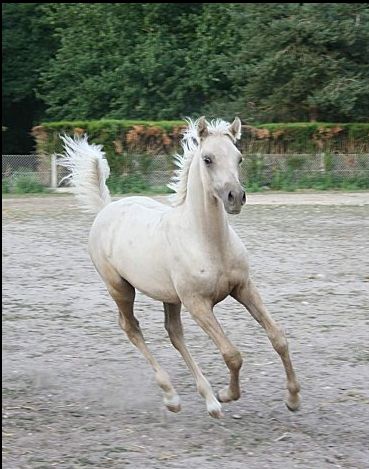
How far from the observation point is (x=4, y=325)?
7680 millimetres

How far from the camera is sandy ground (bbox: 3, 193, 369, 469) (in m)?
4.58

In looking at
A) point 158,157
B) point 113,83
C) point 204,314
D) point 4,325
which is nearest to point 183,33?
point 113,83

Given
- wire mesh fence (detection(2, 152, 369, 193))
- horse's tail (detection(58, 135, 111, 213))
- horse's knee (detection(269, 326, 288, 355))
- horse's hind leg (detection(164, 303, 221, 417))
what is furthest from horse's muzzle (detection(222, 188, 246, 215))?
wire mesh fence (detection(2, 152, 369, 193))

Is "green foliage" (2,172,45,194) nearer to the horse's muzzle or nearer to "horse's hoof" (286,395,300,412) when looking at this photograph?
"horse's hoof" (286,395,300,412)

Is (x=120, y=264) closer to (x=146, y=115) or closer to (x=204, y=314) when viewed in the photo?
(x=204, y=314)

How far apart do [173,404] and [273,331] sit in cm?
75

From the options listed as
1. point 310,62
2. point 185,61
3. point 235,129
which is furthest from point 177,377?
point 185,61

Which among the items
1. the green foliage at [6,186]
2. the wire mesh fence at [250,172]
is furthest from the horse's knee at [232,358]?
the green foliage at [6,186]

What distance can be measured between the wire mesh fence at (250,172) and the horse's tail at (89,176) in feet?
57.6

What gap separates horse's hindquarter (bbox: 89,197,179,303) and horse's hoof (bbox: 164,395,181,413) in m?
0.58

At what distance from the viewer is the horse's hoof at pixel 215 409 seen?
197 inches

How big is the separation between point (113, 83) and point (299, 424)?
111ft

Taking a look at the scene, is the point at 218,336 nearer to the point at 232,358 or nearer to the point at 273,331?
the point at 232,358

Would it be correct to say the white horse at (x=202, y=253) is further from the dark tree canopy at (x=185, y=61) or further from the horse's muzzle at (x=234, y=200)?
the dark tree canopy at (x=185, y=61)
